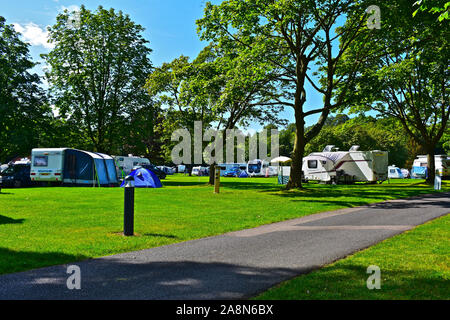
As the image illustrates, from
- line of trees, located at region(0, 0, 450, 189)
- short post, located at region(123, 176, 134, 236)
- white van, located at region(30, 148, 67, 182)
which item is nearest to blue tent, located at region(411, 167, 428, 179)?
line of trees, located at region(0, 0, 450, 189)

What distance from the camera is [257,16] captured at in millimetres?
21156

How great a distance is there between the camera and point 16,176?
29.3 metres

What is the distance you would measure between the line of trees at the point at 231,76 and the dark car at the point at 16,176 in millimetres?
2190

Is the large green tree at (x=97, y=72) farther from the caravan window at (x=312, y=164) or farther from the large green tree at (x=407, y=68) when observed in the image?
the large green tree at (x=407, y=68)

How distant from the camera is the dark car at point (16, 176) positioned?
1137 inches

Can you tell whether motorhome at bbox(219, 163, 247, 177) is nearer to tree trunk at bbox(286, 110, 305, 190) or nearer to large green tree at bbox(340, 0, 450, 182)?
large green tree at bbox(340, 0, 450, 182)

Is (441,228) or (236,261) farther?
(441,228)

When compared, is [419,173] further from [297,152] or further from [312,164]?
[297,152]

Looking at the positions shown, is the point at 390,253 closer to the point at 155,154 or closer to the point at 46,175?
the point at 46,175

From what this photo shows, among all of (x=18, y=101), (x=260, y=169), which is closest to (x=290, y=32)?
(x=18, y=101)

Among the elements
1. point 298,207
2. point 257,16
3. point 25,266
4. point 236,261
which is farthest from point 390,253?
point 257,16

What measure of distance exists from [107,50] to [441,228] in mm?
33057

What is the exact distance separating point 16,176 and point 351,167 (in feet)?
85.5

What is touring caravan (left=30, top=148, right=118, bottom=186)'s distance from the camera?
28.3 m
